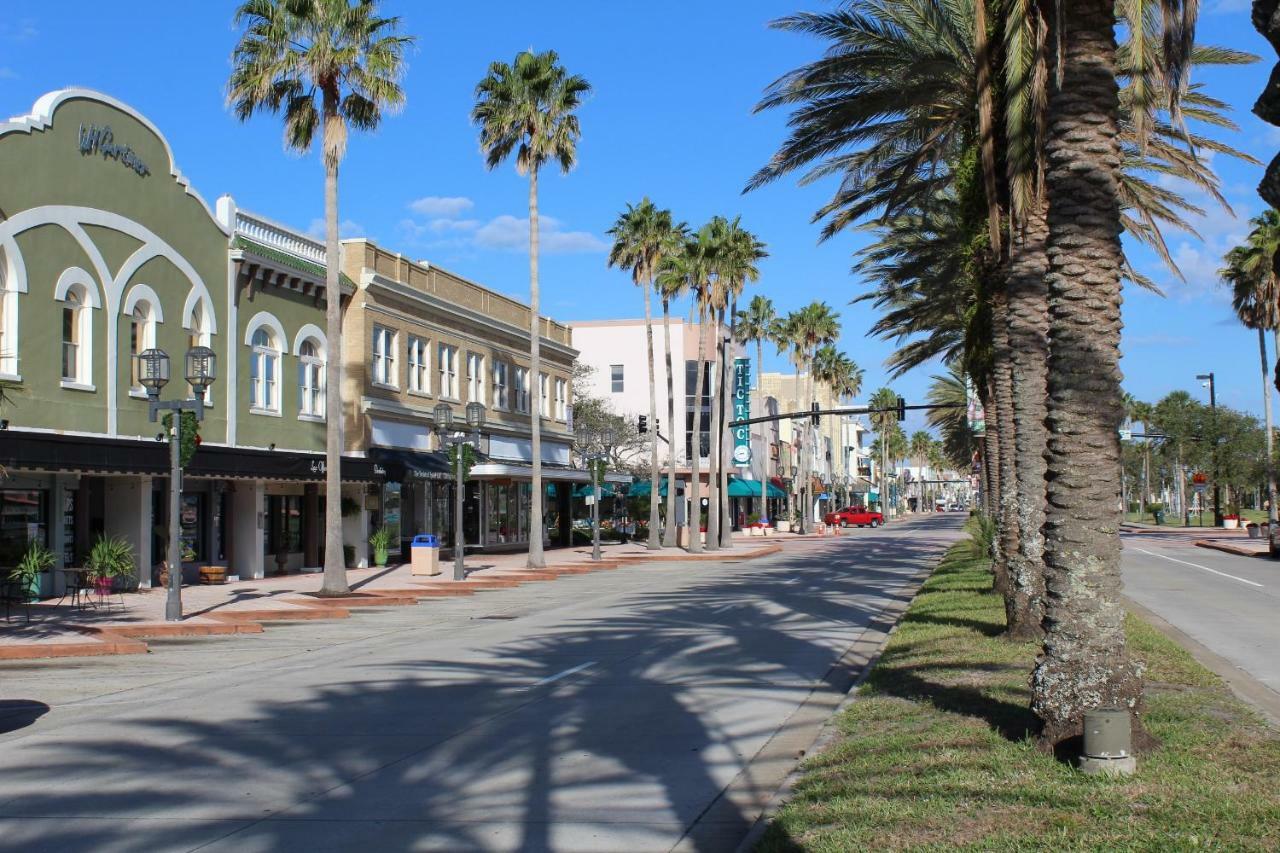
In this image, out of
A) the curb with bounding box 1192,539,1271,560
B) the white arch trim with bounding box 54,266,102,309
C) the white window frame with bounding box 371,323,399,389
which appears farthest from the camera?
the curb with bounding box 1192,539,1271,560

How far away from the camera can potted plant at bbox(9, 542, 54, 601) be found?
2208cm

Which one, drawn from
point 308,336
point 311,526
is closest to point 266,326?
point 308,336

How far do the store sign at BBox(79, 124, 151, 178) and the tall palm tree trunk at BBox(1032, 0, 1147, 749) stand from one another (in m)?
23.4

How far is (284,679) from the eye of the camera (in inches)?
591

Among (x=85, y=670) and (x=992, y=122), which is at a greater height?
(x=992, y=122)

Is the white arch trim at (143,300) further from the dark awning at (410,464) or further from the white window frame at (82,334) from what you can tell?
the dark awning at (410,464)

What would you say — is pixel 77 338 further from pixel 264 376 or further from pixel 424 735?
pixel 424 735

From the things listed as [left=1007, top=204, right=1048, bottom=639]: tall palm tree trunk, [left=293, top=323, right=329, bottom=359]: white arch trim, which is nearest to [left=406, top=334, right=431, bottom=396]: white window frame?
[left=293, top=323, right=329, bottom=359]: white arch trim

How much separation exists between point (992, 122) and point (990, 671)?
6804 mm

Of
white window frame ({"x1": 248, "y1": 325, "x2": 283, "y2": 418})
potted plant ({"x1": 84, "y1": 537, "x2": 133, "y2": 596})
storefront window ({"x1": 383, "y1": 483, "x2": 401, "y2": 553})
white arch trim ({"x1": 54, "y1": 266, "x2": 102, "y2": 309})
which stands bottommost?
potted plant ({"x1": 84, "y1": 537, "x2": 133, "y2": 596})

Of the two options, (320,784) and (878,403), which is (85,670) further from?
(878,403)

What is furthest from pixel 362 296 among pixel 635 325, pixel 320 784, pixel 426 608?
pixel 635 325

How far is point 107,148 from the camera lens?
27.1m

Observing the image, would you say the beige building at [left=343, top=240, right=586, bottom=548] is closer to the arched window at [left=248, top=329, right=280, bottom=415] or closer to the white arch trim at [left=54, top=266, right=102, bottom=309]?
the arched window at [left=248, top=329, right=280, bottom=415]
